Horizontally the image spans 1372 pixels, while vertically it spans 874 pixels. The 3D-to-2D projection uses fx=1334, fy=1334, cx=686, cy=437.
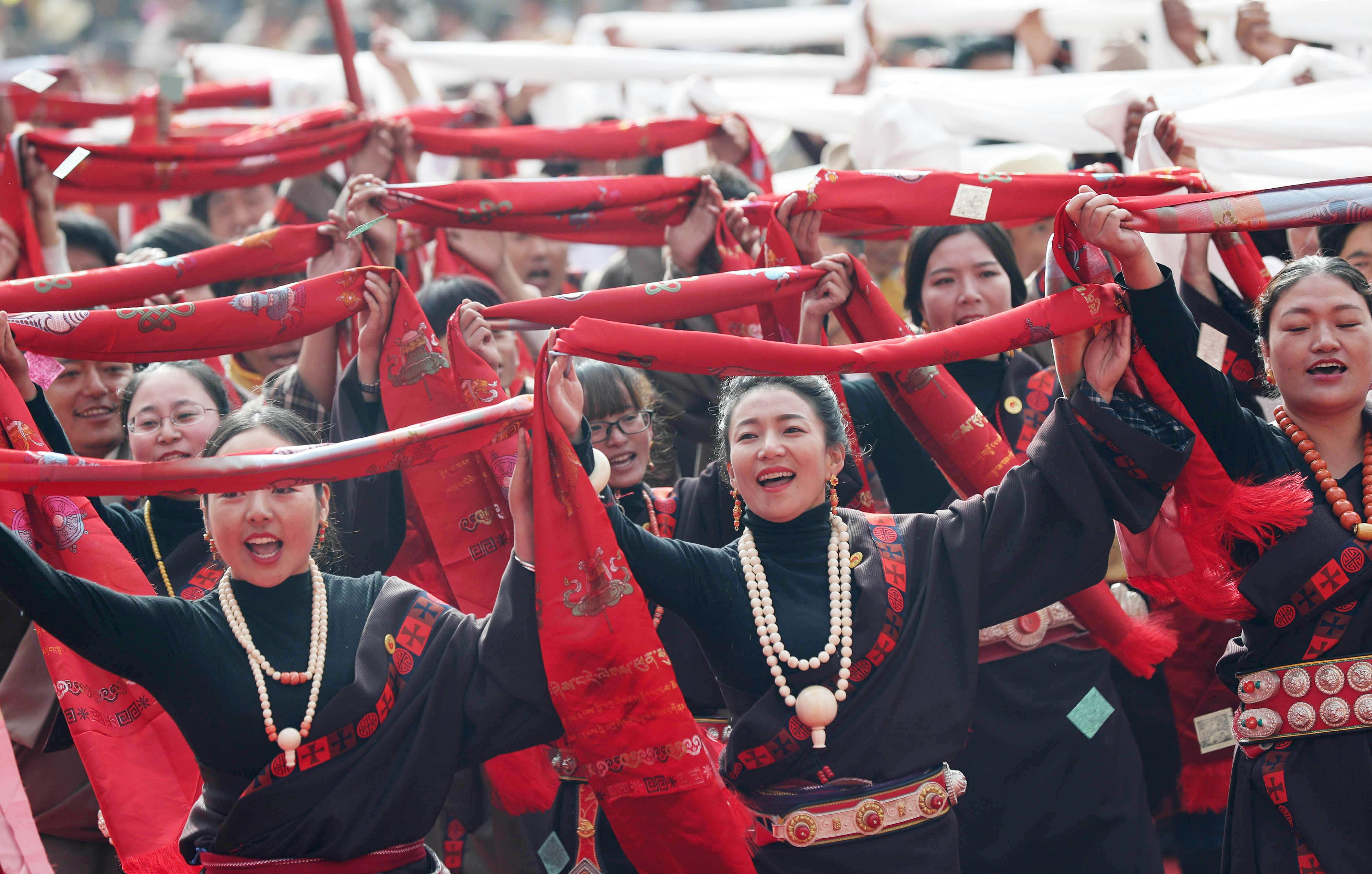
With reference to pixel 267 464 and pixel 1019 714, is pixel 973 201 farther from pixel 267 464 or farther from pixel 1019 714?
pixel 267 464

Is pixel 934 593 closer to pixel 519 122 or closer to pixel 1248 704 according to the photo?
pixel 1248 704

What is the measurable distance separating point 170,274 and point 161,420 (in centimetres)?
35

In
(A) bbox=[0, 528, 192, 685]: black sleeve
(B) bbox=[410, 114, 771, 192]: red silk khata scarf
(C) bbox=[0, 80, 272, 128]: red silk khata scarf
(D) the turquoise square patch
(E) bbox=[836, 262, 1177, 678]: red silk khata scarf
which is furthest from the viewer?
(C) bbox=[0, 80, 272, 128]: red silk khata scarf

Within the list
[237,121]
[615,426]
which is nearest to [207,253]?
[615,426]

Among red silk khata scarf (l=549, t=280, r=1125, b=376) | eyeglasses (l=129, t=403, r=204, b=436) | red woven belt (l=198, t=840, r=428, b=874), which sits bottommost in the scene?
red woven belt (l=198, t=840, r=428, b=874)

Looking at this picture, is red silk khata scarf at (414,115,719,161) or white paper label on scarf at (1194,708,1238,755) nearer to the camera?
white paper label on scarf at (1194,708,1238,755)

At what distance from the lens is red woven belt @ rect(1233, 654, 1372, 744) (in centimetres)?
A: 246

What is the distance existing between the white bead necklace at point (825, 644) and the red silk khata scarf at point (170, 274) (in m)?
1.44

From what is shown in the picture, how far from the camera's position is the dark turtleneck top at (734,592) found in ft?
8.29

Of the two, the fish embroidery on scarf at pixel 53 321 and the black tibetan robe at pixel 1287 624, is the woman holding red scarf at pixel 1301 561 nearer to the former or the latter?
the black tibetan robe at pixel 1287 624

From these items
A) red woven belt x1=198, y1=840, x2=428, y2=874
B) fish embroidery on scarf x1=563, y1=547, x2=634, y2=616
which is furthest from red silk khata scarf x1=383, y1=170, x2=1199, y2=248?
red woven belt x1=198, y1=840, x2=428, y2=874

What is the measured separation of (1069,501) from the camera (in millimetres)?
→ 2500

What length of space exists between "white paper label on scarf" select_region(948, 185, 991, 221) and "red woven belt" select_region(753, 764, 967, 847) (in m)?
1.34

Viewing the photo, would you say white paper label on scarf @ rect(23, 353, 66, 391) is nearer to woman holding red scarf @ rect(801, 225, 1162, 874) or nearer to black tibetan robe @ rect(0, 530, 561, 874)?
black tibetan robe @ rect(0, 530, 561, 874)
